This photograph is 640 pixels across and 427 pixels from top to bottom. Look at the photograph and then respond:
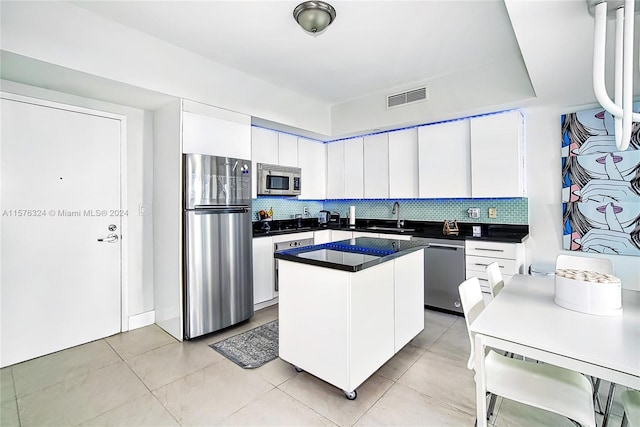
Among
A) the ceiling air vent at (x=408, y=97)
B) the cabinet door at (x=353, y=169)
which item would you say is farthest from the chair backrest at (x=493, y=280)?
the cabinet door at (x=353, y=169)

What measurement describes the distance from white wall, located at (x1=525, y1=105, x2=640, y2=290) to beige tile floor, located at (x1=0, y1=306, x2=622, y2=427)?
5.31ft

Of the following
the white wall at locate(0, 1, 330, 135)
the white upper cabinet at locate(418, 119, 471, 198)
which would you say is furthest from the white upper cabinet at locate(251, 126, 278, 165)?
the white upper cabinet at locate(418, 119, 471, 198)

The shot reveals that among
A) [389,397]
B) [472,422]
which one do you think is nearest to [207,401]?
[389,397]

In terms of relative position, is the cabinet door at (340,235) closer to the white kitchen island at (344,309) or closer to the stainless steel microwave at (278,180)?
the stainless steel microwave at (278,180)

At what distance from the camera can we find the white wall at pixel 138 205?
3182 millimetres

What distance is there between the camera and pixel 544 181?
3393 mm

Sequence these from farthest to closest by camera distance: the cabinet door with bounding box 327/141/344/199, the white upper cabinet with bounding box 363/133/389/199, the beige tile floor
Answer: the cabinet door with bounding box 327/141/344/199, the white upper cabinet with bounding box 363/133/389/199, the beige tile floor

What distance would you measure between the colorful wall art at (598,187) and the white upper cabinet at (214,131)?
11.5 ft

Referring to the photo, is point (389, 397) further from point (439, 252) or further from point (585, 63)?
point (585, 63)

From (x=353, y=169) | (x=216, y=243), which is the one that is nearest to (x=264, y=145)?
(x=353, y=169)

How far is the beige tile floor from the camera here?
6.01 feet

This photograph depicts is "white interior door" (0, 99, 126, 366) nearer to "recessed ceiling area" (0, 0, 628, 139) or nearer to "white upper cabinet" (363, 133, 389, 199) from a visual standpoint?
"recessed ceiling area" (0, 0, 628, 139)

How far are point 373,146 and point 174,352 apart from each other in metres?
3.55

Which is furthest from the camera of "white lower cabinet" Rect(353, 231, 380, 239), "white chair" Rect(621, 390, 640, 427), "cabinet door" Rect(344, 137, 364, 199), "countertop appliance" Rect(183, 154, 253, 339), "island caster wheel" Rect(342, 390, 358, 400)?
"cabinet door" Rect(344, 137, 364, 199)
